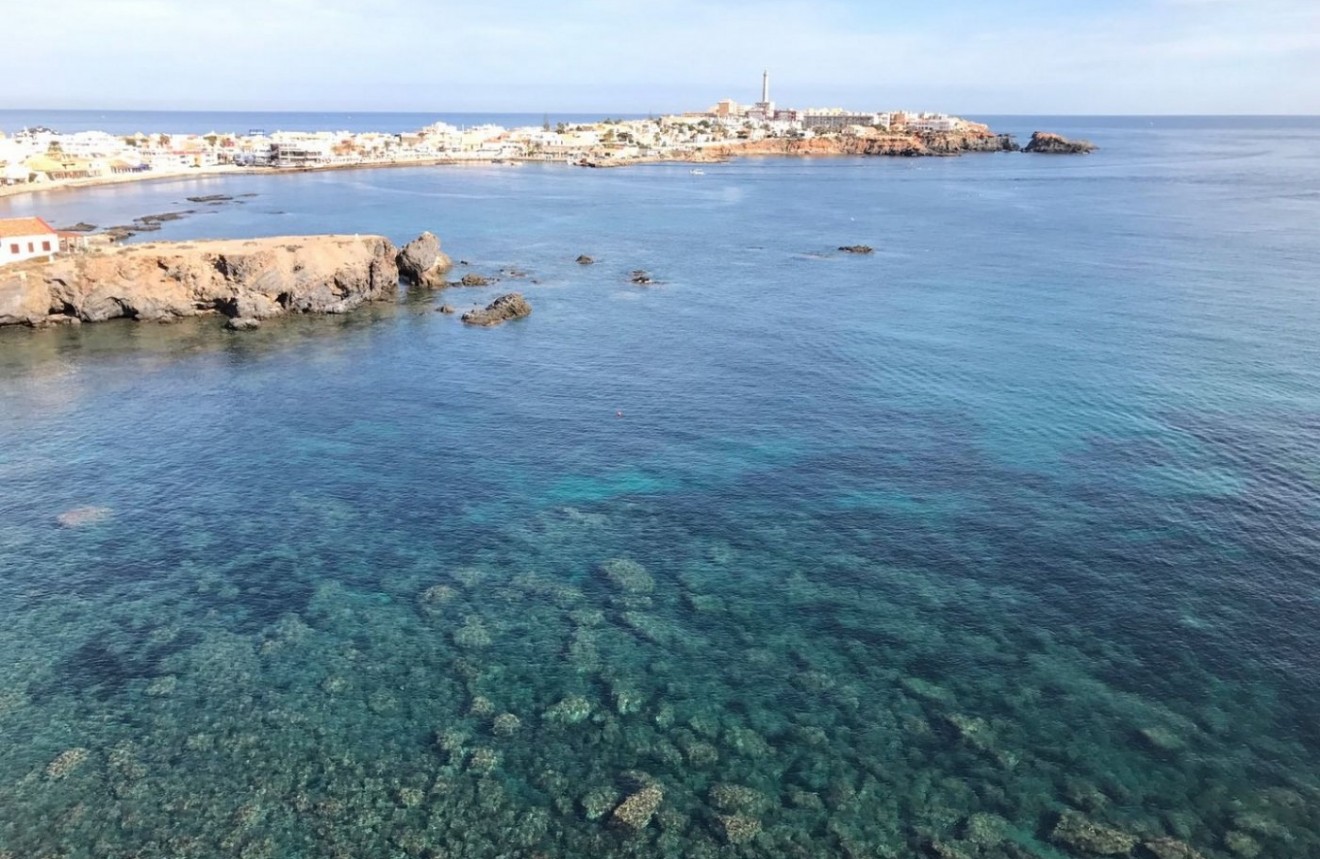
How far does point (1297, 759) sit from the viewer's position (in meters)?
30.1

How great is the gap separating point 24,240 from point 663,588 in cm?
7841

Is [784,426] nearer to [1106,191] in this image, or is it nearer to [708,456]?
[708,456]

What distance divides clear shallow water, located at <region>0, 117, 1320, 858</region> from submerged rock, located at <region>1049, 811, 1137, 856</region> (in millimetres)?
453

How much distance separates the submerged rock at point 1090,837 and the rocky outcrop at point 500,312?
68873 mm

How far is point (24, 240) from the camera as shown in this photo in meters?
82.2

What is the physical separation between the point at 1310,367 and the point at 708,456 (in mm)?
50720

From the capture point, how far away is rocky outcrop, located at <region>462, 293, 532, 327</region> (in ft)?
281

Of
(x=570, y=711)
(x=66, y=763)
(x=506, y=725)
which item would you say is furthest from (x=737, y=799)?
(x=66, y=763)

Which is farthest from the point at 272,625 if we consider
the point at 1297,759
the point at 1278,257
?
the point at 1278,257

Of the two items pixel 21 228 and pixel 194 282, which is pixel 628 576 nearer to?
pixel 194 282

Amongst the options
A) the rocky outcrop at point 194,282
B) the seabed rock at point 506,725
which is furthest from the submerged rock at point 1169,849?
the rocky outcrop at point 194,282

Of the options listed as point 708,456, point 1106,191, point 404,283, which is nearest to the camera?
point 708,456

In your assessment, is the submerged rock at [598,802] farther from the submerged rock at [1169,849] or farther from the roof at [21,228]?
the roof at [21,228]

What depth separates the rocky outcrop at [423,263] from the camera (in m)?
99.2
